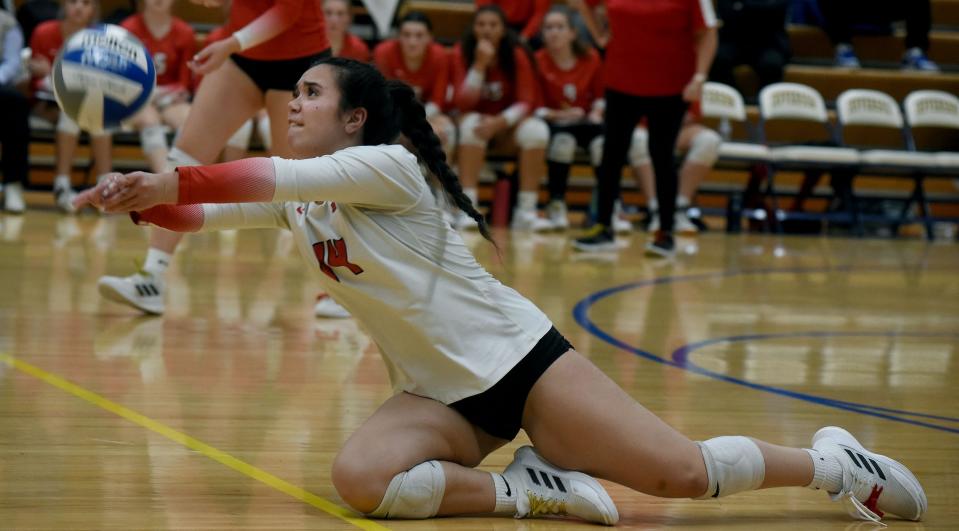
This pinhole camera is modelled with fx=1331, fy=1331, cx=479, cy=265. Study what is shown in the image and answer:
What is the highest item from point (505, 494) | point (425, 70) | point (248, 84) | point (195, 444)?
point (248, 84)

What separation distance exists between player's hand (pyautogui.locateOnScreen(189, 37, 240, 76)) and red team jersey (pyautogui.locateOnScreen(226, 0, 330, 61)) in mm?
271

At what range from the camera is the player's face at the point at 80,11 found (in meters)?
9.91

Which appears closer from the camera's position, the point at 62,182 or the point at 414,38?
the point at 62,182

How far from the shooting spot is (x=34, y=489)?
287cm

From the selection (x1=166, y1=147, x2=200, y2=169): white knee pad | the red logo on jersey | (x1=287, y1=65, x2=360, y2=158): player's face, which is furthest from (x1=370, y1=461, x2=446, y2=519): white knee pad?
(x1=166, y1=147, x2=200, y2=169): white knee pad

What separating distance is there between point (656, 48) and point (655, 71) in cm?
15

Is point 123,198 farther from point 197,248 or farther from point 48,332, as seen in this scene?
point 197,248

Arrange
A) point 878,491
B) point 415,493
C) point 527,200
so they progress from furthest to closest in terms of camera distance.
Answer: point 527,200 → point 878,491 → point 415,493

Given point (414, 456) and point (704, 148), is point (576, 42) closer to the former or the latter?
point (704, 148)

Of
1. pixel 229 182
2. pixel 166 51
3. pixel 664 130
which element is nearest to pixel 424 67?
pixel 166 51

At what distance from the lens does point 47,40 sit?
10.2 m

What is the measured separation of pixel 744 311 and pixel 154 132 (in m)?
5.14

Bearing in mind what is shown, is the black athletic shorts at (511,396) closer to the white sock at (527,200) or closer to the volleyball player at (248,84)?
the volleyball player at (248,84)

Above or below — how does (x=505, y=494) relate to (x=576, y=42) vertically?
below
